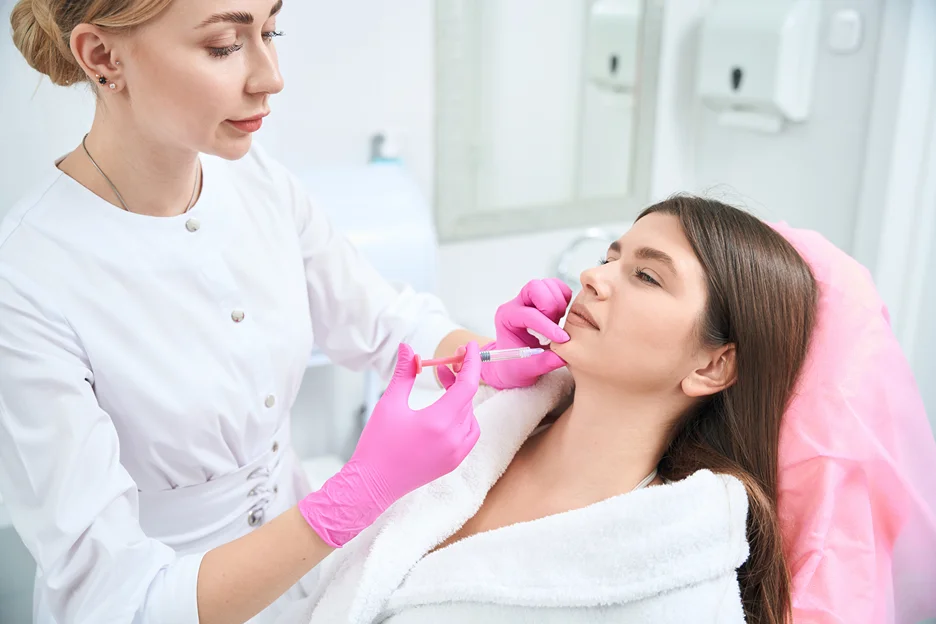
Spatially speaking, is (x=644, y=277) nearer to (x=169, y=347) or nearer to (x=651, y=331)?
(x=651, y=331)

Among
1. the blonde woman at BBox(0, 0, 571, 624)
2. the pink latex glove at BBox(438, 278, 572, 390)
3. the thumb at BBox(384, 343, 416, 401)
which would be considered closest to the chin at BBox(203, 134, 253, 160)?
the blonde woman at BBox(0, 0, 571, 624)

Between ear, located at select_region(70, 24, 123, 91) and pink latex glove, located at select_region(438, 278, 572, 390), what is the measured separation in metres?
0.62

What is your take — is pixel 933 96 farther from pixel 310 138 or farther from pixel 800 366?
pixel 310 138

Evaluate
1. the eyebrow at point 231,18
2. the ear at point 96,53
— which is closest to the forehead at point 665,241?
the eyebrow at point 231,18

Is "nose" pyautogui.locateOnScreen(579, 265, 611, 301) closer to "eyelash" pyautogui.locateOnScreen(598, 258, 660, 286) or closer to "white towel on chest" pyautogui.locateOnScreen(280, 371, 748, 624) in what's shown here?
"eyelash" pyautogui.locateOnScreen(598, 258, 660, 286)

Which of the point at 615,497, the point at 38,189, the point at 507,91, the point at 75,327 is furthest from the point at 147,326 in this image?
the point at 507,91

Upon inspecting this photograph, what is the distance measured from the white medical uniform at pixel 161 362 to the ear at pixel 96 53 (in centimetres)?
16

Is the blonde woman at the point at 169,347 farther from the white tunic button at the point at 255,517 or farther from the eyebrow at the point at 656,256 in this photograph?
the eyebrow at the point at 656,256

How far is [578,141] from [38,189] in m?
1.56

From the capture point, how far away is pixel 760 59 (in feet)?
6.96

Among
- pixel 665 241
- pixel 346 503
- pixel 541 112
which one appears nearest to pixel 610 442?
pixel 665 241

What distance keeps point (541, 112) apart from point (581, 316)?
1.18 metres

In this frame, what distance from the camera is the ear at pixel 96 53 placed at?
99cm

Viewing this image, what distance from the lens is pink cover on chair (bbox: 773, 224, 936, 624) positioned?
1.09m
